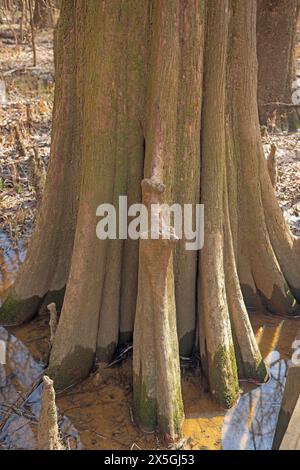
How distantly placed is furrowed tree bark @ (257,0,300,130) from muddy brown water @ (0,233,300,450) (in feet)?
19.0

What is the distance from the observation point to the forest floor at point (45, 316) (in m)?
3.53

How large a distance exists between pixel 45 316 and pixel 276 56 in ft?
20.8

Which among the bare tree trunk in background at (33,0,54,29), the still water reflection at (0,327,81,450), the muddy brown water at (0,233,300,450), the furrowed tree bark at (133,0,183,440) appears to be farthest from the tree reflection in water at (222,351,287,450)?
the bare tree trunk in background at (33,0,54,29)

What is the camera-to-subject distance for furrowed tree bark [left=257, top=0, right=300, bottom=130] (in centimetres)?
886

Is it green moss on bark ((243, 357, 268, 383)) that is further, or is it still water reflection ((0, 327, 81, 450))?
green moss on bark ((243, 357, 268, 383))

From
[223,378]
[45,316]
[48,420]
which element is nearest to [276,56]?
[45,316]

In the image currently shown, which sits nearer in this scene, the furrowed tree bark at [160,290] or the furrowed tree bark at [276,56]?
the furrowed tree bark at [160,290]

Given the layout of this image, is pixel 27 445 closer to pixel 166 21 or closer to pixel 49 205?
pixel 49 205

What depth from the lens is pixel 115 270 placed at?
13.3 feet

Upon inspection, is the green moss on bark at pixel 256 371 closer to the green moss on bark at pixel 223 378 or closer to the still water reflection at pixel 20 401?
the green moss on bark at pixel 223 378

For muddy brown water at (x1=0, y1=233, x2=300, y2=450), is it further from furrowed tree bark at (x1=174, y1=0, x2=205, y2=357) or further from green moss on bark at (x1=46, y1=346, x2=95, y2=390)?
furrowed tree bark at (x1=174, y1=0, x2=205, y2=357)

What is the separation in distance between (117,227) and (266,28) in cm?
629

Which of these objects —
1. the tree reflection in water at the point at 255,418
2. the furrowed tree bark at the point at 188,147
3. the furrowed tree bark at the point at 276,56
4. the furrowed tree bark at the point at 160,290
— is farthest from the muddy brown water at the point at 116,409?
the furrowed tree bark at the point at 276,56

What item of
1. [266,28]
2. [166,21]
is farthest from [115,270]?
[266,28]
